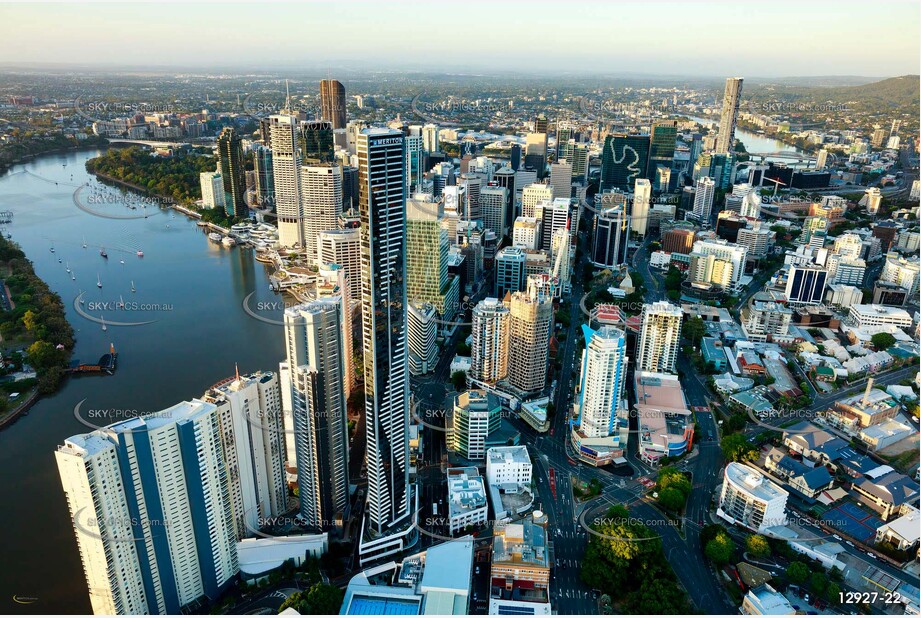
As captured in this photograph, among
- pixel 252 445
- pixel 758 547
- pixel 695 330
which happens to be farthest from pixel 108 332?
pixel 695 330

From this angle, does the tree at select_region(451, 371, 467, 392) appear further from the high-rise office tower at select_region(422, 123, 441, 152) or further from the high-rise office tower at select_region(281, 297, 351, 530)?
the high-rise office tower at select_region(422, 123, 441, 152)

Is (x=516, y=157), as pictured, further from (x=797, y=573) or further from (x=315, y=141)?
(x=797, y=573)

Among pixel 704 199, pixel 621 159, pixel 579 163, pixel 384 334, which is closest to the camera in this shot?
pixel 384 334

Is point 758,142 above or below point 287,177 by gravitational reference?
above

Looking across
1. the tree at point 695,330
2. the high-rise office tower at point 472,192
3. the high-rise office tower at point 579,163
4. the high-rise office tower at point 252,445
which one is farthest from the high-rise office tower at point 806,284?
the high-rise office tower at point 252,445

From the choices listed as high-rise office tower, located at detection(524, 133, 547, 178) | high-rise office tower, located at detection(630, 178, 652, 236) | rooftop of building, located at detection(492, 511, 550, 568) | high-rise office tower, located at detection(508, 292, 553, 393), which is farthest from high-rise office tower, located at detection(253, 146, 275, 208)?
rooftop of building, located at detection(492, 511, 550, 568)

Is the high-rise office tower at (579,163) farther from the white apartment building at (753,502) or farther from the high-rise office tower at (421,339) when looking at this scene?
the white apartment building at (753,502)

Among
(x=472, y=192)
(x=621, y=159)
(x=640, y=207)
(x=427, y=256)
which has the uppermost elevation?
(x=621, y=159)
